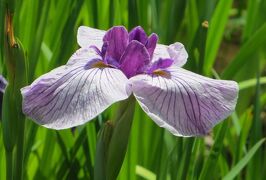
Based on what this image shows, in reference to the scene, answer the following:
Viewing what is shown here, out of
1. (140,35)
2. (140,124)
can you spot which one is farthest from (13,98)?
(140,124)

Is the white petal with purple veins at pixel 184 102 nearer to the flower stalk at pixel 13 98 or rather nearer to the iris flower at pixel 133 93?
the iris flower at pixel 133 93

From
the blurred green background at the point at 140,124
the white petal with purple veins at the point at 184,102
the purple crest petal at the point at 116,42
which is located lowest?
the blurred green background at the point at 140,124

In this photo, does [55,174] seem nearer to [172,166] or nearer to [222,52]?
[172,166]

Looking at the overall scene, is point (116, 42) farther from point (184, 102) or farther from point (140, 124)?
point (140, 124)

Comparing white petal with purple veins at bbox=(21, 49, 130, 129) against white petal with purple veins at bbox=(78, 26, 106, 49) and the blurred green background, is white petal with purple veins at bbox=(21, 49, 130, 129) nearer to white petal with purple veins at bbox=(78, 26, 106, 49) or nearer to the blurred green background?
white petal with purple veins at bbox=(78, 26, 106, 49)

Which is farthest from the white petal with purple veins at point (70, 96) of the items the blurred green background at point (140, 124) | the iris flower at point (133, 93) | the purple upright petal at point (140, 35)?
the blurred green background at point (140, 124)
